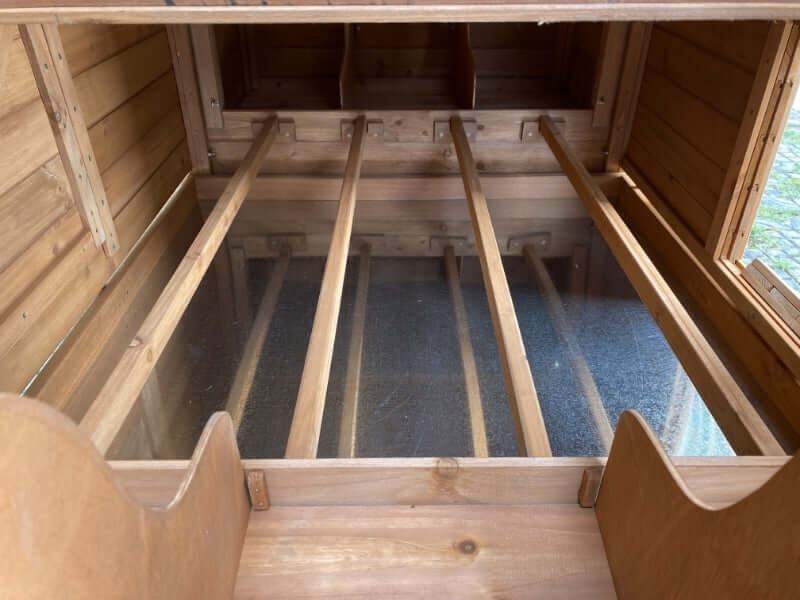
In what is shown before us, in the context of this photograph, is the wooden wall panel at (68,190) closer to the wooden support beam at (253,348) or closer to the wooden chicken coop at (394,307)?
the wooden chicken coop at (394,307)

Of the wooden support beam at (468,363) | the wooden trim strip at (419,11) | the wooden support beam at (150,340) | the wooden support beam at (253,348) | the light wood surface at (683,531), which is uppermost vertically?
the wooden trim strip at (419,11)

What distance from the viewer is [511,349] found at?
1.19 meters

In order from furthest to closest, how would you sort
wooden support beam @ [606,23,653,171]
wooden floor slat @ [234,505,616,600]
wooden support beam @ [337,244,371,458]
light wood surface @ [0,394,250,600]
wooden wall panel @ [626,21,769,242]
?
wooden support beam @ [606,23,653,171]
wooden wall panel @ [626,21,769,242]
wooden support beam @ [337,244,371,458]
wooden floor slat @ [234,505,616,600]
light wood surface @ [0,394,250,600]

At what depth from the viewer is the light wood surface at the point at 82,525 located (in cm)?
38

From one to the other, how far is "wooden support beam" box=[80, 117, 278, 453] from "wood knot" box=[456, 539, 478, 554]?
568mm

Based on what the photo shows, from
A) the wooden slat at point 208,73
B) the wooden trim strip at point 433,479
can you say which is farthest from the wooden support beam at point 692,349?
the wooden slat at point 208,73

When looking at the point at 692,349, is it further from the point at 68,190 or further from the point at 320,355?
the point at 68,190

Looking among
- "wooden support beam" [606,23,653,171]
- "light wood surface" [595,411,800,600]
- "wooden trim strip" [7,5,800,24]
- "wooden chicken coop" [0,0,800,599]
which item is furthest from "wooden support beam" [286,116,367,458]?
"wooden support beam" [606,23,653,171]

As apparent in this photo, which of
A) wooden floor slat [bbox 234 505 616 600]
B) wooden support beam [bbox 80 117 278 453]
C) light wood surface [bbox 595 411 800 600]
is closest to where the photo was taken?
light wood surface [bbox 595 411 800 600]

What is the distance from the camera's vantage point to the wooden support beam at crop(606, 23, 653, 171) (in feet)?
8.18

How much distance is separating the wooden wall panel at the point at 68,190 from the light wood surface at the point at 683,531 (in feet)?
4.28

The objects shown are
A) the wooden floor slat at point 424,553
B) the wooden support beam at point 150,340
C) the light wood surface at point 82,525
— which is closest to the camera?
the light wood surface at point 82,525

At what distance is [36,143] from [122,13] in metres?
1.03

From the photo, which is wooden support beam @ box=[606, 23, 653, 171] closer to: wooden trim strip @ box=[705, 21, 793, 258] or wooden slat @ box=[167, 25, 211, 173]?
wooden trim strip @ box=[705, 21, 793, 258]
